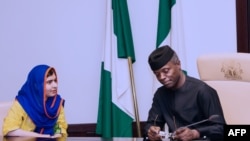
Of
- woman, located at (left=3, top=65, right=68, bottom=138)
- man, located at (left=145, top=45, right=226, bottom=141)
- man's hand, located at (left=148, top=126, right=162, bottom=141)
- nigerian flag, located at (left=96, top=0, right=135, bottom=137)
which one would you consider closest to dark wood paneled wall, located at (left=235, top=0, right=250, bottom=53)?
nigerian flag, located at (left=96, top=0, right=135, bottom=137)

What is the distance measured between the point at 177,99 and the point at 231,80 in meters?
0.40

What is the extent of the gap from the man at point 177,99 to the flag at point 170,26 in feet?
4.51

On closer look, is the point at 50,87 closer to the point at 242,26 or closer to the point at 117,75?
the point at 117,75

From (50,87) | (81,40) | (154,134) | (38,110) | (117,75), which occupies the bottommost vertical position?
(154,134)

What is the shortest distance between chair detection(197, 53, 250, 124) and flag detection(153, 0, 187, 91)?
1.27 m

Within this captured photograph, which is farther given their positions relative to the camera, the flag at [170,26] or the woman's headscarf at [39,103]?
the flag at [170,26]

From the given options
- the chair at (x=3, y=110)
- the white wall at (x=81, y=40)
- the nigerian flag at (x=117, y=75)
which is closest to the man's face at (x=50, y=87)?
the chair at (x=3, y=110)

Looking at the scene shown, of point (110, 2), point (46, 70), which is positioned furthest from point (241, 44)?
point (46, 70)

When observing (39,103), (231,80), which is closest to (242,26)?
(231,80)

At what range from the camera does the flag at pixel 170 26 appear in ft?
12.7

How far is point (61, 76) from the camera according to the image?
4410 mm

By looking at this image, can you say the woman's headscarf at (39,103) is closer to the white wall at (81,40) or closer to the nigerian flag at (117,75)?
the nigerian flag at (117,75)

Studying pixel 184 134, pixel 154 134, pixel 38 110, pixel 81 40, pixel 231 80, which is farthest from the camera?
pixel 81 40

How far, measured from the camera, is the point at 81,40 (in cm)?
436
